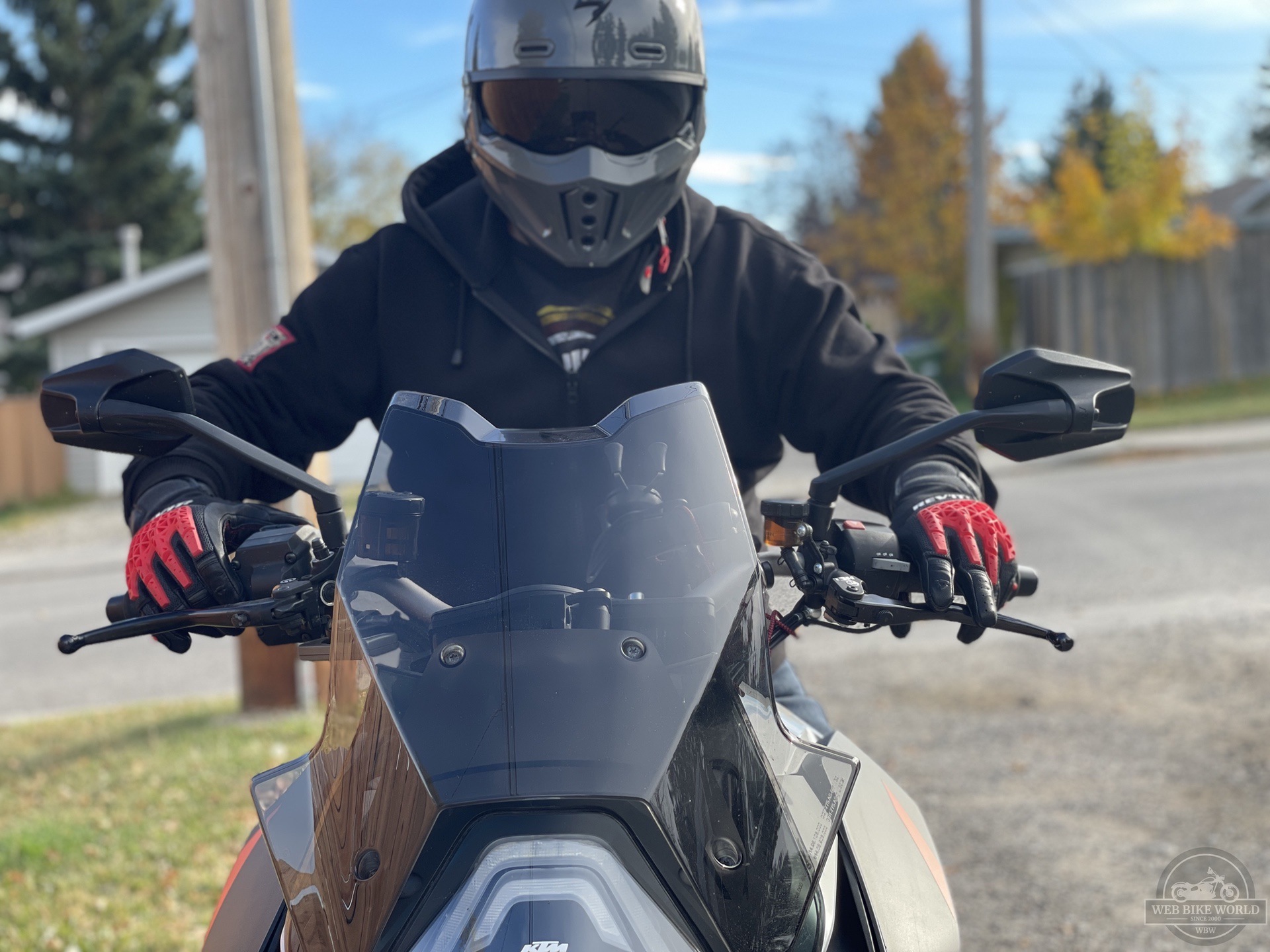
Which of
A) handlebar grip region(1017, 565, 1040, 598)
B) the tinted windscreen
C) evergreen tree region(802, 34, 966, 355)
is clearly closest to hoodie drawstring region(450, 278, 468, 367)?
the tinted windscreen

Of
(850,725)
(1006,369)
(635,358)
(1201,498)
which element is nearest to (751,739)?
(1006,369)

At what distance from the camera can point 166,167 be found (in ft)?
85.1

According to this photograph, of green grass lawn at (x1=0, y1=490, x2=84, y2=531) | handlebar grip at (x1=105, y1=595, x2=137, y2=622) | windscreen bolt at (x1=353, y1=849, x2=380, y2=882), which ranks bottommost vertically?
green grass lawn at (x1=0, y1=490, x2=84, y2=531)

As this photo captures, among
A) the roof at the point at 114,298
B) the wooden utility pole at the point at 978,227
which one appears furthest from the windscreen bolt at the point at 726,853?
the roof at the point at 114,298

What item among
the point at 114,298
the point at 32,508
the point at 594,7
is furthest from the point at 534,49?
the point at 114,298

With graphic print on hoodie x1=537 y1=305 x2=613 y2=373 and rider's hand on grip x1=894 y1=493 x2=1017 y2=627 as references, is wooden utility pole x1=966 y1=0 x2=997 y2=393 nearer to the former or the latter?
graphic print on hoodie x1=537 y1=305 x2=613 y2=373

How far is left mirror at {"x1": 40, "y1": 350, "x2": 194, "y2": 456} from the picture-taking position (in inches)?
60.5

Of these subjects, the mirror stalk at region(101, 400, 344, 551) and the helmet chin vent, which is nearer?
the mirror stalk at region(101, 400, 344, 551)

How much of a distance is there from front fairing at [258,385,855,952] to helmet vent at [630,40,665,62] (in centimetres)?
89

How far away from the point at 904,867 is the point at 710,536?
1.78 feet

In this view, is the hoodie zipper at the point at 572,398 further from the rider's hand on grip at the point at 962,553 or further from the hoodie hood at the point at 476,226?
the rider's hand on grip at the point at 962,553

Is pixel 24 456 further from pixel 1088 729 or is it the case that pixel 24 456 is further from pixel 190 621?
pixel 190 621

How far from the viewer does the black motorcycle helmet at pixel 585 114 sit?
1.99m

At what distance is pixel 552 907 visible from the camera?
103 cm
